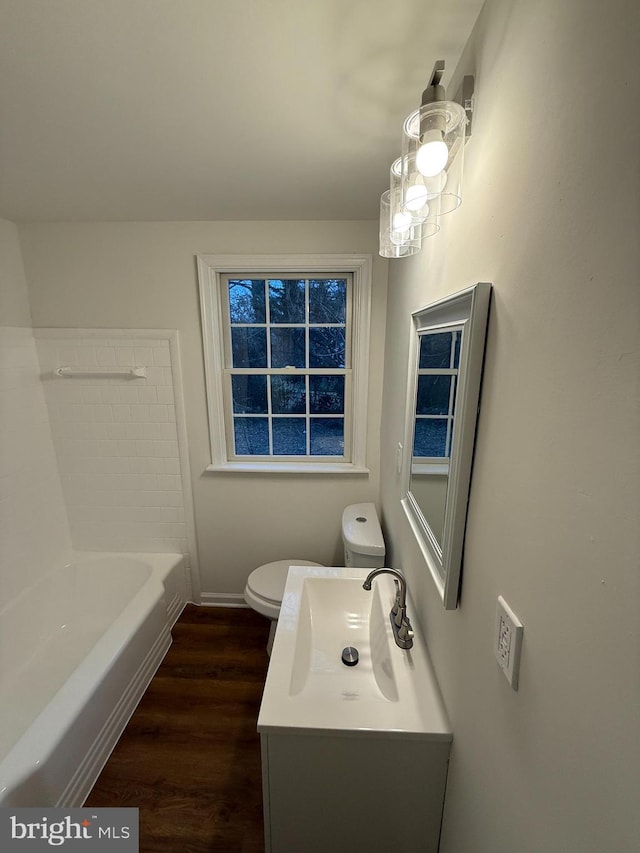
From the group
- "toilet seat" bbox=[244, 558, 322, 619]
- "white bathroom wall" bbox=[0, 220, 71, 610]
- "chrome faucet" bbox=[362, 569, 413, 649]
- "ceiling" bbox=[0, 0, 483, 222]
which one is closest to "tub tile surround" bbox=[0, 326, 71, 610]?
"white bathroom wall" bbox=[0, 220, 71, 610]

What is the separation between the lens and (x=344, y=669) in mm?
1087


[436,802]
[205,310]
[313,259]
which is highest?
[313,259]

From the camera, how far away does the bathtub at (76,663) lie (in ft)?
3.89

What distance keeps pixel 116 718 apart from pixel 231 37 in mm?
2409

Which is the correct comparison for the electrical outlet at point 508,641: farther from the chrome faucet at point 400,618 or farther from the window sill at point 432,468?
the chrome faucet at point 400,618

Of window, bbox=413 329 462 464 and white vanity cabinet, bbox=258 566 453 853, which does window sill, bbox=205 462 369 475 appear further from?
white vanity cabinet, bbox=258 566 453 853

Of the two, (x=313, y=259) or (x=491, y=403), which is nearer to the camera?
(x=491, y=403)

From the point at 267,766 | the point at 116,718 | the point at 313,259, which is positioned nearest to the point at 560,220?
the point at 267,766

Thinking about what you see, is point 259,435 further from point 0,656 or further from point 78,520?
point 0,656

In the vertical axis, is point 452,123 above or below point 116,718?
above

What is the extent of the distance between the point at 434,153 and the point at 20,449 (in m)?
2.38

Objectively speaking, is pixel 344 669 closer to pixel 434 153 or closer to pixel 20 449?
pixel 434 153

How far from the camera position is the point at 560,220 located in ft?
1.46

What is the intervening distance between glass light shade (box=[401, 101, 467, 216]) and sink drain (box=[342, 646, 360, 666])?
1.28 meters
